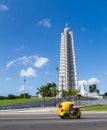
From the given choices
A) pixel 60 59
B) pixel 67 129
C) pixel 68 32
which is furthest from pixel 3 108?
pixel 68 32

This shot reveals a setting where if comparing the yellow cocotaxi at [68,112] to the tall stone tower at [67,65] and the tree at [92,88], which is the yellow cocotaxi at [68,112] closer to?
the tall stone tower at [67,65]

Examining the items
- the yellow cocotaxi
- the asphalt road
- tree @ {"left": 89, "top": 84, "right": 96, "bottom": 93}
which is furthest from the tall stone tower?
the asphalt road

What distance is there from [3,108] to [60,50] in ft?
255

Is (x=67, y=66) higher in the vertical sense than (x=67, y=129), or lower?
higher

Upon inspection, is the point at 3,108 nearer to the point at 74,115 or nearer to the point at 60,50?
the point at 74,115

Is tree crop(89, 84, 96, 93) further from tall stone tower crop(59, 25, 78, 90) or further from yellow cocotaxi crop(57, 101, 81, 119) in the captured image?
yellow cocotaxi crop(57, 101, 81, 119)

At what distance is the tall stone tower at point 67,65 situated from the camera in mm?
132000

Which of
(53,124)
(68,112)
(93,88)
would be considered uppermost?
(93,88)

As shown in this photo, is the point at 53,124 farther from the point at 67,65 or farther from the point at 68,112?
the point at 67,65

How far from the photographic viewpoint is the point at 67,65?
132 meters

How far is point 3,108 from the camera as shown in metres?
59.6

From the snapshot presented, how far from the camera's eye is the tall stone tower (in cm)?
13200

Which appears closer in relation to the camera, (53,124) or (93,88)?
(53,124)

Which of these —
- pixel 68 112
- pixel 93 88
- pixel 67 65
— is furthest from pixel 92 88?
pixel 68 112
